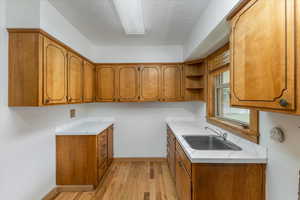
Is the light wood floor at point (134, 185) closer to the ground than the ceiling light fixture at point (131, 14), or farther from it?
closer to the ground

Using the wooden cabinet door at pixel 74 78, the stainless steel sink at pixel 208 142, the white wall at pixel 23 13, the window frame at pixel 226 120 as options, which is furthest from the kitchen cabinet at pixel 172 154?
the white wall at pixel 23 13

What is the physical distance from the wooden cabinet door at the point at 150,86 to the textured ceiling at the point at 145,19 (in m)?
0.68

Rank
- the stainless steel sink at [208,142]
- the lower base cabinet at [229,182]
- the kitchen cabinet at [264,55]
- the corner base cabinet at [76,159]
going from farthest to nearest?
the corner base cabinet at [76,159] < the stainless steel sink at [208,142] < the lower base cabinet at [229,182] < the kitchen cabinet at [264,55]

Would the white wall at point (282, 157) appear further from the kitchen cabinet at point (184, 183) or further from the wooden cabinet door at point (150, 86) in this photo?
the wooden cabinet door at point (150, 86)

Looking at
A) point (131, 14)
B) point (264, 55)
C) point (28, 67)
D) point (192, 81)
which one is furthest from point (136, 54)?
point (264, 55)

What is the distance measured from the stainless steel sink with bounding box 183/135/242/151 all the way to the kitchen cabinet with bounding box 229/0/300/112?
84 centimetres

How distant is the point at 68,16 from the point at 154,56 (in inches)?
70.4

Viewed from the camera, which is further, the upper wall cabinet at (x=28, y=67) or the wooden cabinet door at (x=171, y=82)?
the wooden cabinet door at (x=171, y=82)

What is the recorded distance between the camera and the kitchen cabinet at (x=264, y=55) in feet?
2.55

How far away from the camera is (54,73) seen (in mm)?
1920

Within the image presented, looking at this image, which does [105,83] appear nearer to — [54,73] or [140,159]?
[54,73]

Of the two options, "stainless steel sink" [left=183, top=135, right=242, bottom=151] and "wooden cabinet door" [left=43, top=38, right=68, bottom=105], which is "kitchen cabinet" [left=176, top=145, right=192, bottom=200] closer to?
"stainless steel sink" [left=183, top=135, right=242, bottom=151]

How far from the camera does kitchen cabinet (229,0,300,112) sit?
0.78m

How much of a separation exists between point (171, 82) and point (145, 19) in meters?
1.40
